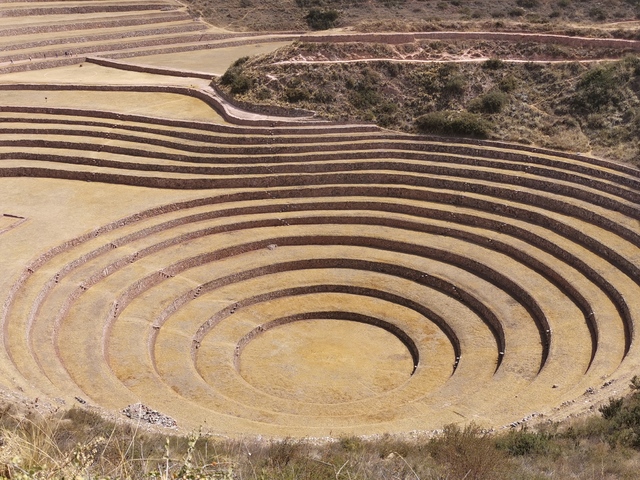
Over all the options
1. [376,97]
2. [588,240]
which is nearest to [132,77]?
[376,97]

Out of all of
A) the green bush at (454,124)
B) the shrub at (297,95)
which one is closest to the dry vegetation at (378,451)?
the green bush at (454,124)

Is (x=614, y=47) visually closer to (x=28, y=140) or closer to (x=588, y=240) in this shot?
(x=588, y=240)

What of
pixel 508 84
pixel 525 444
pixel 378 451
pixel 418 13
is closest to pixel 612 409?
pixel 525 444

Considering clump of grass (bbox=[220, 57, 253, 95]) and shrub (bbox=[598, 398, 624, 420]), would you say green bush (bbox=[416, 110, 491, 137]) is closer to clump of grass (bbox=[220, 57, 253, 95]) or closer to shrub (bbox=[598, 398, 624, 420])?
clump of grass (bbox=[220, 57, 253, 95])

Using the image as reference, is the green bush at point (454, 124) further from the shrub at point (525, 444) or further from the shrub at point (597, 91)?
the shrub at point (525, 444)

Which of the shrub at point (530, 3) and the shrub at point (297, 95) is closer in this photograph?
the shrub at point (297, 95)

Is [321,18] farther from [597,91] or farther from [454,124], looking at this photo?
[597,91]

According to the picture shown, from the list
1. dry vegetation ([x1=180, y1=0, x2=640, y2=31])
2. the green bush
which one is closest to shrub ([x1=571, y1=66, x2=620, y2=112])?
the green bush
